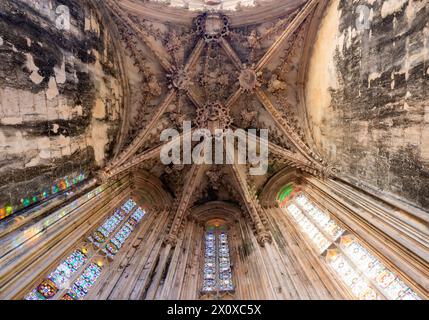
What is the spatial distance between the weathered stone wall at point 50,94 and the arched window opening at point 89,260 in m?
1.58

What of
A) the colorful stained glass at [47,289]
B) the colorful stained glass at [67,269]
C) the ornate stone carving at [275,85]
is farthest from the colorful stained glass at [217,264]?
the ornate stone carving at [275,85]

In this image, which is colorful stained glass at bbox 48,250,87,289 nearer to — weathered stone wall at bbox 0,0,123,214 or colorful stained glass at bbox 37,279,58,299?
colorful stained glass at bbox 37,279,58,299

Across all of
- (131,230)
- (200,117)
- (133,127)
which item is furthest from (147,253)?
(200,117)

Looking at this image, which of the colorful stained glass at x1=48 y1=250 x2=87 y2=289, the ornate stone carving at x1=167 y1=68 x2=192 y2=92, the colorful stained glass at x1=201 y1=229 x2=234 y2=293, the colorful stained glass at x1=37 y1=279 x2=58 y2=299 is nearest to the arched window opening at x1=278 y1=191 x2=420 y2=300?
the colorful stained glass at x1=201 y1=229 x2=234 y2=293

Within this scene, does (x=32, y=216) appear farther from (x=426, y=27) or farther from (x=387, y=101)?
(x=426, y=27)

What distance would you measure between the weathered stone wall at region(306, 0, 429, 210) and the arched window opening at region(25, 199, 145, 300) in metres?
5.86

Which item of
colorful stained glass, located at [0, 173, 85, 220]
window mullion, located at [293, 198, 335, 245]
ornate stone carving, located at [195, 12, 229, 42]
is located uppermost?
ornate stone carving, located at [195, 12, 229, 42]

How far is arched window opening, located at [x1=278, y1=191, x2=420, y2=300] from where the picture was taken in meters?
5.77

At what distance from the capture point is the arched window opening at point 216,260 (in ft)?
26.3

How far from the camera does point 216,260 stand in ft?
29.6

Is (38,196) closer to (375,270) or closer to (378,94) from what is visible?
(375,270)

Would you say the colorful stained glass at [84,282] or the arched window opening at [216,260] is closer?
the colorful stained glass at [84,282]

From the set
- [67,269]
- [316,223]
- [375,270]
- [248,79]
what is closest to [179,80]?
[248,79]

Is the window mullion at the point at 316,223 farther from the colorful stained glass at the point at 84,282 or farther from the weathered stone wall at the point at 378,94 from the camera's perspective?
the colorful stained glass at the point at 84,282
